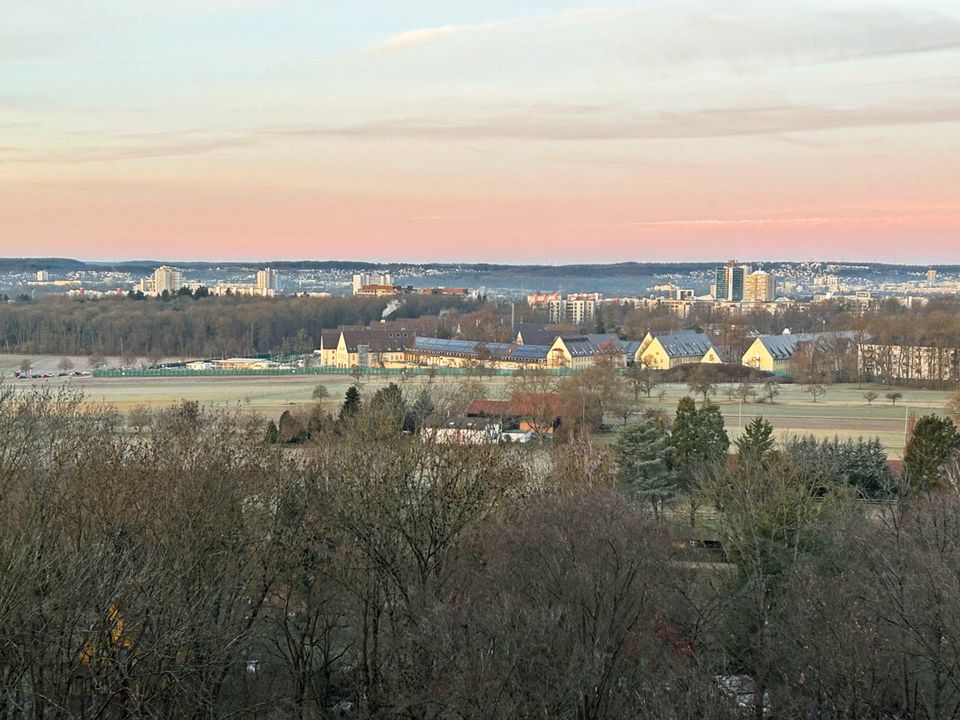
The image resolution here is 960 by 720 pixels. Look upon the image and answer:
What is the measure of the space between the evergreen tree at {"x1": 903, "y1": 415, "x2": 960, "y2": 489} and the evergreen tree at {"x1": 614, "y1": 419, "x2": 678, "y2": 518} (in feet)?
14.0

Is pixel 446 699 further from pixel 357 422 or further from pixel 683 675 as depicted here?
pixel 357 422

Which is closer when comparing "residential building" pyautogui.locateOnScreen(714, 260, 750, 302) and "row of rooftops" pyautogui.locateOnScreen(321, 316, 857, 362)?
"row of rooftops" pyautogui.locateOnScreen(321, 316, 857, 362)

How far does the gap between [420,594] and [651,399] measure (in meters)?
31.4

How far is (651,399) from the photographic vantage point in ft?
139

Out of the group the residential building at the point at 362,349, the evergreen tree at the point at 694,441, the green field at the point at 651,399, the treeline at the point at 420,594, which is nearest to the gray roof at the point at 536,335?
the residential building at the point at 362,349

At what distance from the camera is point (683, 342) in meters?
63.5

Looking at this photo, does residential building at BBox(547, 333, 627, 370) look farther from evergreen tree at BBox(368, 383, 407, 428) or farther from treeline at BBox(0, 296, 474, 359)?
evergreen tree at BBox(368, 383, 407, 428)

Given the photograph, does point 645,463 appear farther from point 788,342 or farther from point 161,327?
point 161,327

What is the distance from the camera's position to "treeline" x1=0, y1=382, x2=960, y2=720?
352 inches

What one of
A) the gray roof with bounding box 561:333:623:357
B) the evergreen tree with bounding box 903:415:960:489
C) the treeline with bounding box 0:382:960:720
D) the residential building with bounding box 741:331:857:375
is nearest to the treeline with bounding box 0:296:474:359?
the gray roof with bounding box 561:333:623:357

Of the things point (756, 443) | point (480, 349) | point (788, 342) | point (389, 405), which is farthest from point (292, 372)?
point (756, 443)

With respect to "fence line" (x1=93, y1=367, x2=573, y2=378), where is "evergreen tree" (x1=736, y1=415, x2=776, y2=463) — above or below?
above

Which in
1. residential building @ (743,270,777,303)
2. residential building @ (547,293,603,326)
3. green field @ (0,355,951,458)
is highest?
residential building @ (743,270,777,303)

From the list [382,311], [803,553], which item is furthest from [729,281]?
[803,553]
